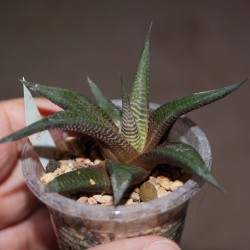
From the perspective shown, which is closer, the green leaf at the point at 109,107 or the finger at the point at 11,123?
the green leaf at the point at 109,107

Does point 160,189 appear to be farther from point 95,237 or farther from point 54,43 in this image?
point 54,43

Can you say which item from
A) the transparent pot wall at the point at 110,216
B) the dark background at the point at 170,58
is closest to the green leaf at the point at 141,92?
the transparent pot wall at the point at 110,216

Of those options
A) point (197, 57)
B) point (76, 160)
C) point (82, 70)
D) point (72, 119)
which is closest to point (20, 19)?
point (82, 70)

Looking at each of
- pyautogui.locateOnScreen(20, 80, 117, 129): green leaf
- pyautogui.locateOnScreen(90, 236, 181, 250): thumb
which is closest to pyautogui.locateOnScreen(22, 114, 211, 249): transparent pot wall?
pyautogui.locateOnScreen(90, 236, 181, 250): thumb

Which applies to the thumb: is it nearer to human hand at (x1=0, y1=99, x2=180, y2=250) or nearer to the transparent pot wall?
the transparent pot wall

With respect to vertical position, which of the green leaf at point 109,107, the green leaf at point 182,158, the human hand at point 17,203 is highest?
the green leaf at point 109,107

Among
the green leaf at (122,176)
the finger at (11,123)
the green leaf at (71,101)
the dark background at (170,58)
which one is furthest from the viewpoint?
the dark background at (170,58)

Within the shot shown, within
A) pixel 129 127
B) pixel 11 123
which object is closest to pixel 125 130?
pixel 129 127

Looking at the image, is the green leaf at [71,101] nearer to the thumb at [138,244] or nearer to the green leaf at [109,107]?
the green leaf at [109,107]
